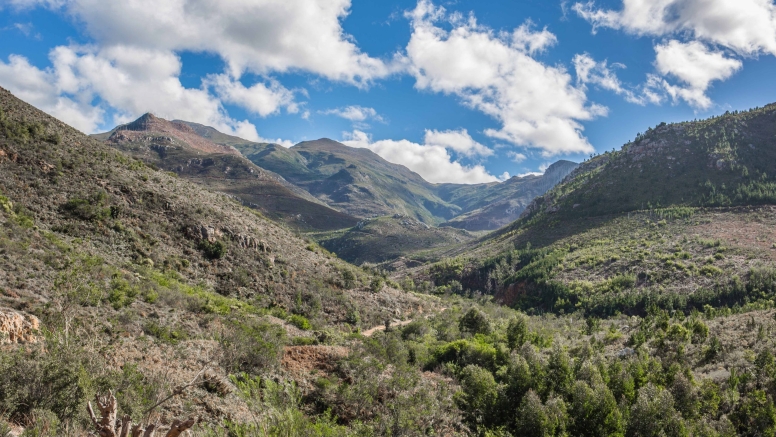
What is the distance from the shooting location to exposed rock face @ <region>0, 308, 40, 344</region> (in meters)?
9.81

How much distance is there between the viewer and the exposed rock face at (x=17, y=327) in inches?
386

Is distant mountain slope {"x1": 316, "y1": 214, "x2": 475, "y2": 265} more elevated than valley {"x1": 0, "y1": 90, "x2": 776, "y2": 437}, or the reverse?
distant mountain slope {"x1": 316, "y1": 214, "x2": 475, "y2": 265}

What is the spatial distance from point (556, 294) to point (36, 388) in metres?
58.5

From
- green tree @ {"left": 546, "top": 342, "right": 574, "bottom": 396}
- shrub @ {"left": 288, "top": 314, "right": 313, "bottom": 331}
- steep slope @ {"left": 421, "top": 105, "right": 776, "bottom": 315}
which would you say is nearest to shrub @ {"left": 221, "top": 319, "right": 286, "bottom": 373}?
shrub @ {"left": 288, "top": 314, "right": 313, "bottom": 331}

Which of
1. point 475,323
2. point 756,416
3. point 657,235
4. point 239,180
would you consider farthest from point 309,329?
point 239,180

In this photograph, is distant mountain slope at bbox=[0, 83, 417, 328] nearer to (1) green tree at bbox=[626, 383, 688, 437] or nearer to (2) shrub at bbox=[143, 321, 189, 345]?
(2) shrub at bbox=[143, 321, 189, 345]

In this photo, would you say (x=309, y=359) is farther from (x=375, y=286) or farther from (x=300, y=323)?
(x=375, y=286)

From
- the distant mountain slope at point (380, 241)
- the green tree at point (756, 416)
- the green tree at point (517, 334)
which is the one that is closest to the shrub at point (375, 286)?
the green tree at point (517, 334)

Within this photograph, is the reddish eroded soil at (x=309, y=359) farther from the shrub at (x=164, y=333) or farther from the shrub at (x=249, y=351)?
the shrub at (x=164, y=333)

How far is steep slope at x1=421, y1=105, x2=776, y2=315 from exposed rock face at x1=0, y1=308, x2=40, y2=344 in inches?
1939

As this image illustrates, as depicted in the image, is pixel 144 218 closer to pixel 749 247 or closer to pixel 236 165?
pixel 749 247

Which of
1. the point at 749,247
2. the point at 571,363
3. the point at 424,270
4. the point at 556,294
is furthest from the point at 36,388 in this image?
the point at 424,270

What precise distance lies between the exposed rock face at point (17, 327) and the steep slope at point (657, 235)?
4926cm

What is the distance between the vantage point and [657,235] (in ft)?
202
